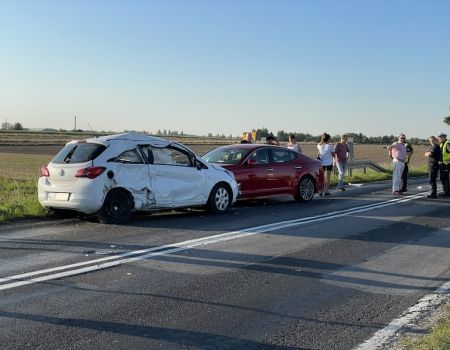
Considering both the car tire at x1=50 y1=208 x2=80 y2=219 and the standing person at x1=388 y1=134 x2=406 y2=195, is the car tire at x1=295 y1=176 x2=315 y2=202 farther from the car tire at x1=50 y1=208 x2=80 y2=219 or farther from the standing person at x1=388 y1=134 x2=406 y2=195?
the car tire at x1=50 y1=208 x2=80 y2=219

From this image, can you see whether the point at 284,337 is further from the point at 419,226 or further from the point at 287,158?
the point at 287,158

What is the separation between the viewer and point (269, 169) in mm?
14055

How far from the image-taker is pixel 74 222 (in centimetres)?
1034

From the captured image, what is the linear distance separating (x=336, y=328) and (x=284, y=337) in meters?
0.55

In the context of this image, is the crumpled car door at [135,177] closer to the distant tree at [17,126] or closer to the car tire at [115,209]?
the car tire at [115,209]

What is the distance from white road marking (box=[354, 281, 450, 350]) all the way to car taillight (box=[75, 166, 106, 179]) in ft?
19.6

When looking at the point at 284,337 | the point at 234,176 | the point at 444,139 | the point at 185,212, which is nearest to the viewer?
the point at 284,337

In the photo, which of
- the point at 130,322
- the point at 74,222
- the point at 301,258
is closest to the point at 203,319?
the point at 130,322

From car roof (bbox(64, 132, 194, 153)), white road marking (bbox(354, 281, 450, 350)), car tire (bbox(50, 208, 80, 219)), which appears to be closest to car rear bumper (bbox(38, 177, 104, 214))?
car tire (bbox(50, 208, 80, 219))

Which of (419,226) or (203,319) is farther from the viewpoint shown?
(419,226)

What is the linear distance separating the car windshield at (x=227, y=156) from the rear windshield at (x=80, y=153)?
3.92 m

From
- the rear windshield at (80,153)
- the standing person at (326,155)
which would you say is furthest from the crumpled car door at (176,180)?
the standing person at (326,155)

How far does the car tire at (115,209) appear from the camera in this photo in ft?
33.0

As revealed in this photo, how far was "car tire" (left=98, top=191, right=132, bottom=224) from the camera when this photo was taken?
33.0ft
